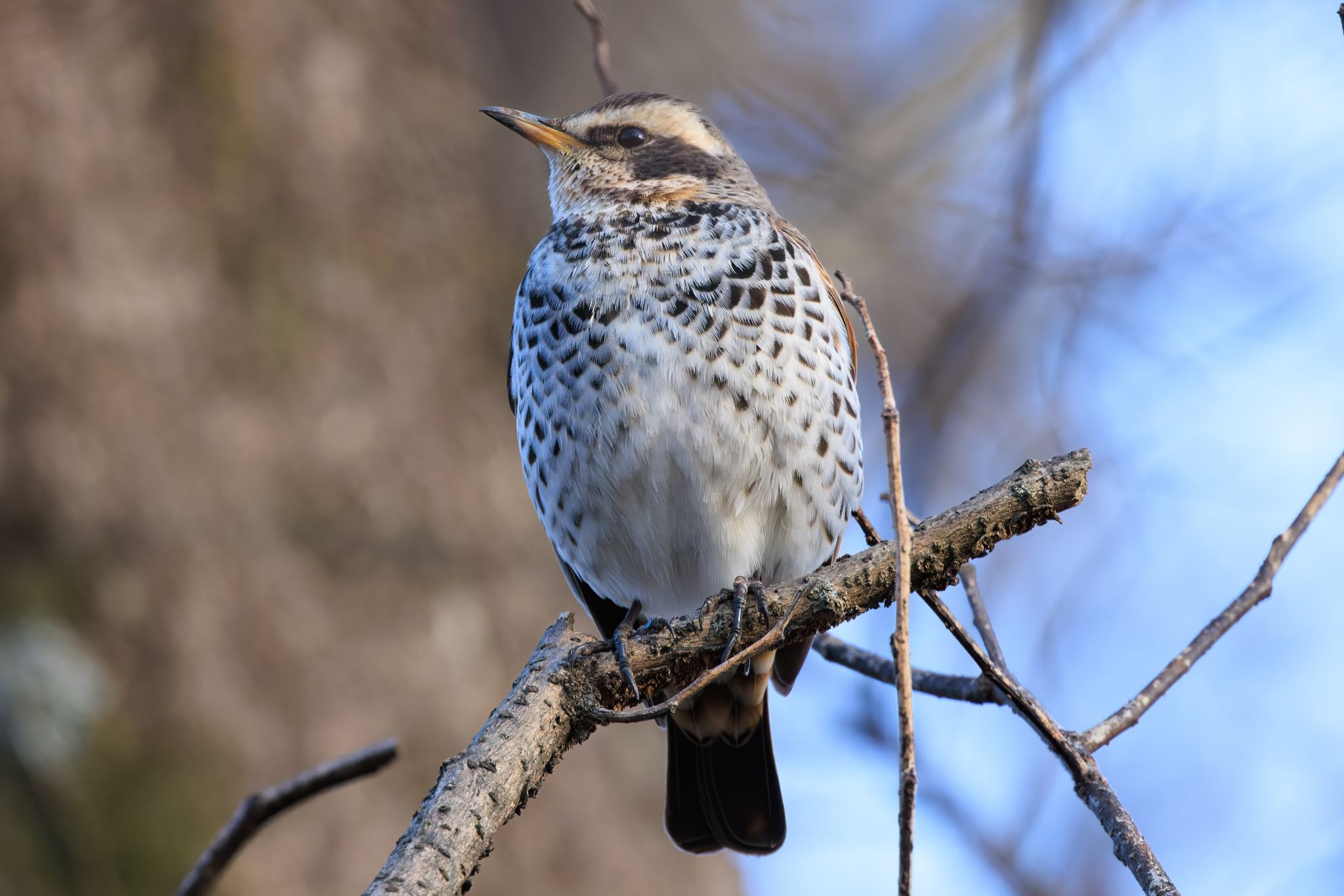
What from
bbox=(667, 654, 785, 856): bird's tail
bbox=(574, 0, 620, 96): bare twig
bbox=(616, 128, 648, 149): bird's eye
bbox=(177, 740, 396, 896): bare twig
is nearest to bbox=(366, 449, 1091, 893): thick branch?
bbox=(177, 740, 396, 896): bare twig

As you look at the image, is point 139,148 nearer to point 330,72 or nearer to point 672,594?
point 330,72

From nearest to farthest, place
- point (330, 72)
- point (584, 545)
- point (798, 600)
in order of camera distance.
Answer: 1. point (798, 600)
2. point (584, 545)
3. point (330, 72)

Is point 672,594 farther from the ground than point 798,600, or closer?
farther from the ground

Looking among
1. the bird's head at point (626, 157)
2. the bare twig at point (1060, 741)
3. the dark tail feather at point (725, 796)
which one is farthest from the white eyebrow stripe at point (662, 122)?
the bare twig at point (1060, 741)

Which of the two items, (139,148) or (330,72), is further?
(330,72)

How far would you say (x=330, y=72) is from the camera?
500cm

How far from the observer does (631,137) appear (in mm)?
4008

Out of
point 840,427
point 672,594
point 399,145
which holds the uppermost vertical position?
point 399,145

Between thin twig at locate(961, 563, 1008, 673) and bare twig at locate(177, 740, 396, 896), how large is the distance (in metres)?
1.19

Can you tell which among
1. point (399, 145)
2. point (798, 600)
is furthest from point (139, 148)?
point (798, 600)

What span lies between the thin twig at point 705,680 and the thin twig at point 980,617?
37cm

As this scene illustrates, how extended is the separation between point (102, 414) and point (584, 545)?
75.6 inches

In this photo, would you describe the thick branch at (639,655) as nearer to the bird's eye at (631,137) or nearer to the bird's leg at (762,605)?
the bird's leg at (762,605)

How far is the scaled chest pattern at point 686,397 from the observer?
10.7 feet
